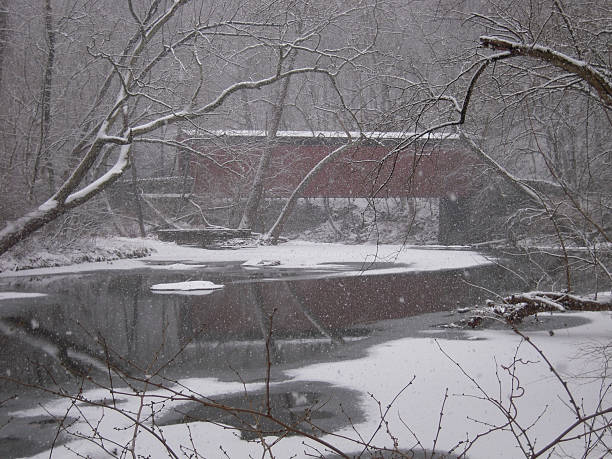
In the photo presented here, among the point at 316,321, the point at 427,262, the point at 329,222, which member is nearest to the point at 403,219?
the point at 329,222

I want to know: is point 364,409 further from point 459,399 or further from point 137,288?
point 137,288

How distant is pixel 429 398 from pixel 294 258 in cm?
1342

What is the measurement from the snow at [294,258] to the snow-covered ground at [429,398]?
7.07m

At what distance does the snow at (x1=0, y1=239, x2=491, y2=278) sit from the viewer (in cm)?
1545

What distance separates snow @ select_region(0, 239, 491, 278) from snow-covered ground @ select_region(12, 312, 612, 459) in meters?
7.07

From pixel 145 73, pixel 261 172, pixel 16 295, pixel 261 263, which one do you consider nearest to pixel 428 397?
pixel 16 295

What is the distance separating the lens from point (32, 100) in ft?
51.5

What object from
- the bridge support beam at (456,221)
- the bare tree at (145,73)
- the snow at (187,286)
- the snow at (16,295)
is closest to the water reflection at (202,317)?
the snow at (187,286)

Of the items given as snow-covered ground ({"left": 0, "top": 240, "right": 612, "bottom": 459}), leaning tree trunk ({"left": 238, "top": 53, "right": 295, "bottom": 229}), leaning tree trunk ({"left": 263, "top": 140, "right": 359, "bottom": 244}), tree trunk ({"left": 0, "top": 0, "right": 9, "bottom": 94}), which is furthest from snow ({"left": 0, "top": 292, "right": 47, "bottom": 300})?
leaning tree trunk ({"left": 238, "top": 53, "right": 295, "bottom": 229})

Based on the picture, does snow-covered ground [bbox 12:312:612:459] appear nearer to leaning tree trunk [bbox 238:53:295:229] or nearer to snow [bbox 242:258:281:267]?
snow [bbox 242:258:281:267]

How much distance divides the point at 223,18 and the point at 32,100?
18.2 feet

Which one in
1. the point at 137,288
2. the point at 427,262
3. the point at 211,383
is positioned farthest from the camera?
the point at 427,262

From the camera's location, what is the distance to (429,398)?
4.97m

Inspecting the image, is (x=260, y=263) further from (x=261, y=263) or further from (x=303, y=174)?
(x=303, y=174)
